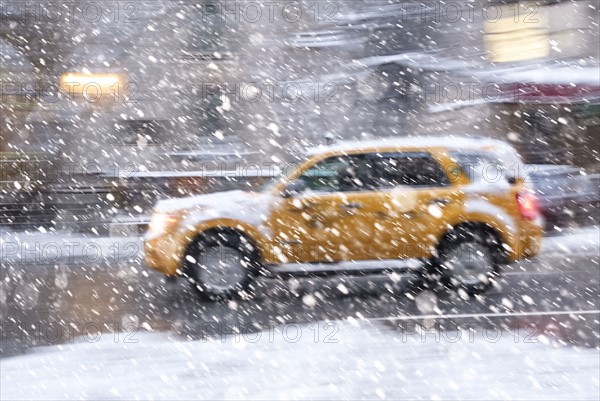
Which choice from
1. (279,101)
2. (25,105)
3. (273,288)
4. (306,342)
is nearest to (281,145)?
(279,101)

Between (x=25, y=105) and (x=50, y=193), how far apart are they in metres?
4.03

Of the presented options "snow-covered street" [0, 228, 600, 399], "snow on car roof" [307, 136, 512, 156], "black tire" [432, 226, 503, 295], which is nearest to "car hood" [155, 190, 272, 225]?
"snow on car roof" [307, 136, 512, 156]

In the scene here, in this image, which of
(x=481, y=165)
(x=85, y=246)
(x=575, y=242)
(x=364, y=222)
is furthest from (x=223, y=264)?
(x=575, y=242)

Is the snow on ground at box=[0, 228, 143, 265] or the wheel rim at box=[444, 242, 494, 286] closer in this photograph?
the wheel rim at box=[444, 242, 494, 286]

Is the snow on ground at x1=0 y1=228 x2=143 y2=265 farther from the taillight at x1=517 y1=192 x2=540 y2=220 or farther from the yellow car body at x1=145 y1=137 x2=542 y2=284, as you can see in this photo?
the taillight at x1=517 y1=192 x2=540 y2=220

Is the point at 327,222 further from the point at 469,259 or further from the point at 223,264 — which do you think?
the point at 469,259

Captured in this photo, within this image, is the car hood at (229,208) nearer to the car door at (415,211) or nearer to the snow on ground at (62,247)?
the car door at (415,211)

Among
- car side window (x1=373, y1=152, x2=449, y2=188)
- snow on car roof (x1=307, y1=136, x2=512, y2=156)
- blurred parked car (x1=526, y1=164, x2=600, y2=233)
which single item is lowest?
blurred parked car (x1=526, y1=164, x2=600, y2=233)

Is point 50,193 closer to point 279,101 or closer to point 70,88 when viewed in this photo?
point 70,88

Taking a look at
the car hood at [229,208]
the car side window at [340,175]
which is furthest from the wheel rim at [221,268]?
the car side window at [340,175]

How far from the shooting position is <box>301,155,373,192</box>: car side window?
32.4 ft

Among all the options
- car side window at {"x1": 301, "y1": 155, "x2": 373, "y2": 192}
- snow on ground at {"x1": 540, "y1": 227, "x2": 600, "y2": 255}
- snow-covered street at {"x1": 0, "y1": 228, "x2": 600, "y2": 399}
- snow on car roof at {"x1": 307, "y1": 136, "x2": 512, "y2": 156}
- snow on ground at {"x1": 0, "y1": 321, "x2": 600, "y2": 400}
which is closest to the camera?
snow on ground at {"x1": 0, "y1": 321, "x2": 600, "y2": 400}

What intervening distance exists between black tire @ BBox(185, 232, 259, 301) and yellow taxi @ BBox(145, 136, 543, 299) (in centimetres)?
1

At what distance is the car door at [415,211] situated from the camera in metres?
9.80
